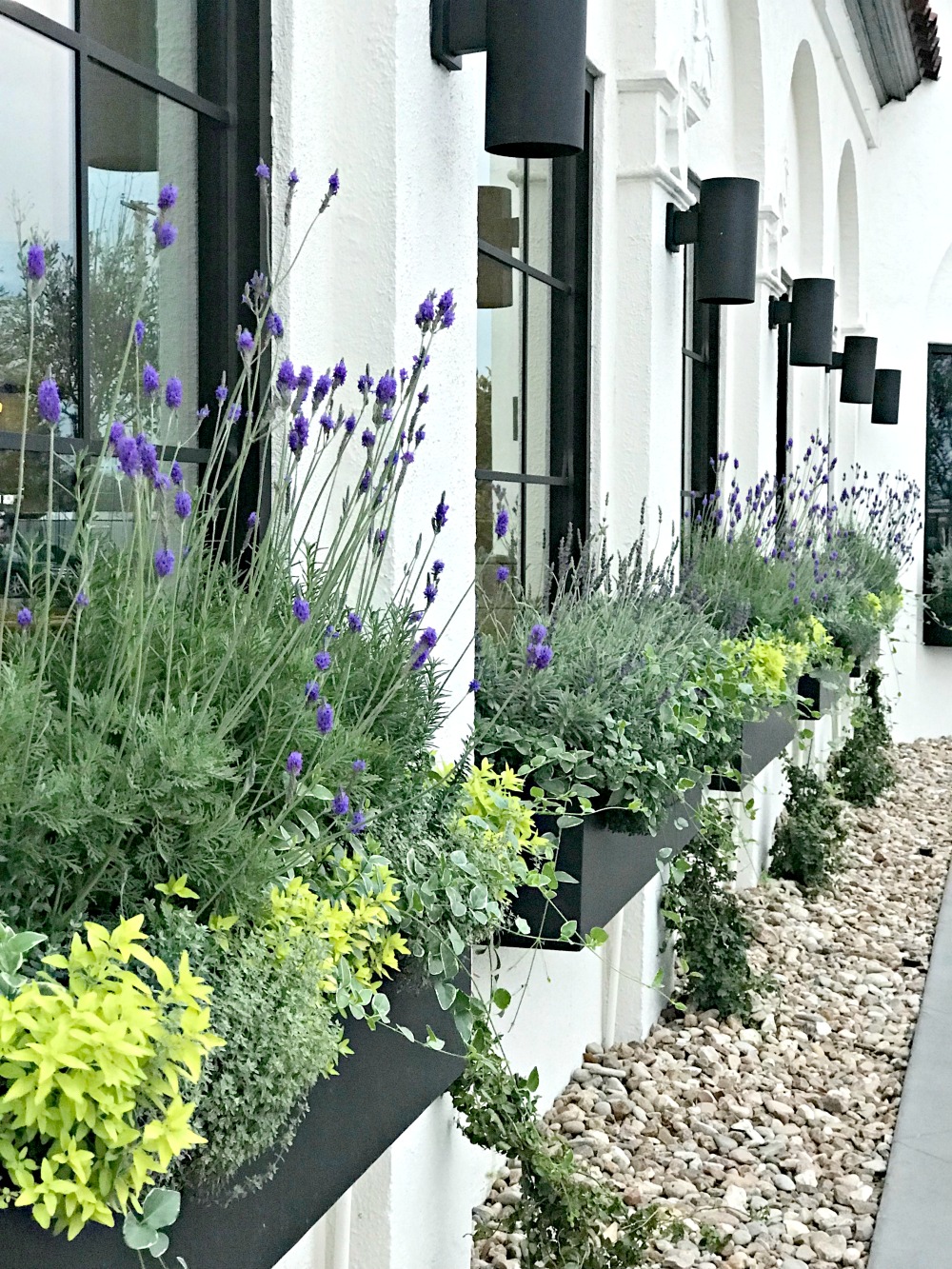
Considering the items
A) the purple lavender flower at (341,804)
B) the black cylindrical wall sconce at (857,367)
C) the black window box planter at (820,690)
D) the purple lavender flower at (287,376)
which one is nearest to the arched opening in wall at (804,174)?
Result: the black cylindrical wall sconce at (857,367)

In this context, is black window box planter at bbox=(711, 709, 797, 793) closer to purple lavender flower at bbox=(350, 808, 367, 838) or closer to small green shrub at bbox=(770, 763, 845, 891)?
small green shrub at bbox=(770, 763, 845, 891)

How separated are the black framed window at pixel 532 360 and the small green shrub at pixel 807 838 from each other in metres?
2.41

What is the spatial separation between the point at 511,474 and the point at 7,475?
1907 mm

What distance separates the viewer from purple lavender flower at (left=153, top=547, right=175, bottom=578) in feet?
4.05

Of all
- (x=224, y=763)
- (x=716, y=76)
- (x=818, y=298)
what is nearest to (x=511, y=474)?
(x=224, y=763)

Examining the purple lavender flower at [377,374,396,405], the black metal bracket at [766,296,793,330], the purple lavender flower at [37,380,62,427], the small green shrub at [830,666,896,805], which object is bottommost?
the small green shrub at [830,666,896,805]

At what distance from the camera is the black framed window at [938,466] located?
10.7 meters

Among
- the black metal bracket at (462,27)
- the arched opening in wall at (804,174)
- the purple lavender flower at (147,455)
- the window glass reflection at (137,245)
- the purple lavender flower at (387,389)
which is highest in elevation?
the arched opening in wall at (804,174)

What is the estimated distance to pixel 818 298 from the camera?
6.62 meters

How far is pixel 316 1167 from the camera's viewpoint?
1.55m

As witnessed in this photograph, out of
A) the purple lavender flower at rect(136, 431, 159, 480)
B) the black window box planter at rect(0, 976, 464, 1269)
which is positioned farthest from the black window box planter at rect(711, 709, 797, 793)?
the purple lavender flower at rect(136, 431, 159, 480)

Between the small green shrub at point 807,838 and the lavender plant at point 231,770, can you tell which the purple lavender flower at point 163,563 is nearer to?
the lavender plant at point 231,770

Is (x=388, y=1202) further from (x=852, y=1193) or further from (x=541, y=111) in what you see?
(x=541, y=111)

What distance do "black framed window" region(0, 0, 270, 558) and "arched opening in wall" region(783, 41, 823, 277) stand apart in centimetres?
581
